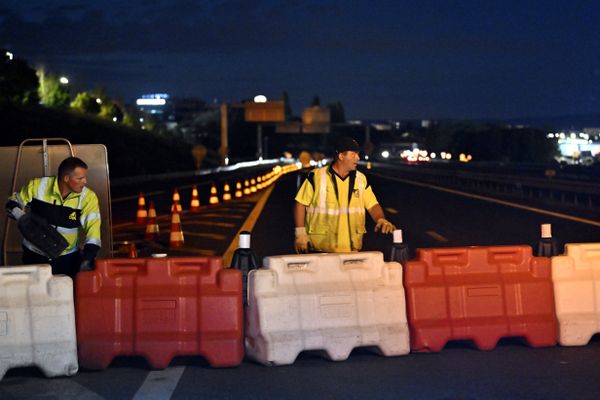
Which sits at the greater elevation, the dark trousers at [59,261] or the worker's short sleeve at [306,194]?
the worker's short sleeve at [306,194]

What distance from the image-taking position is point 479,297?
10.2 metres

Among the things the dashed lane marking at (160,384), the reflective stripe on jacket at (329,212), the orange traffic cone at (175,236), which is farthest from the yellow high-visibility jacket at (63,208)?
the orange traffic cone at (175,236)

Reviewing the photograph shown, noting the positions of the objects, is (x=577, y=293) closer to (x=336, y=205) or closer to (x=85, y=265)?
(x=336, y=205)

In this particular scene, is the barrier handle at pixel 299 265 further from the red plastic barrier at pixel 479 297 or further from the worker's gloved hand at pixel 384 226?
the worker's gloved hand at pixel 384 226

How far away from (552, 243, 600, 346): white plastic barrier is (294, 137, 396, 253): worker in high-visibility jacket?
1.58m

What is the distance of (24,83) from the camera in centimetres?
8275

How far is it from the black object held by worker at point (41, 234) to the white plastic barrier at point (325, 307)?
166cm

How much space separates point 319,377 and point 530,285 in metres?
2.37

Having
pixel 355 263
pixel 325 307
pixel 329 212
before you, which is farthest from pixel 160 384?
pixel 329 212

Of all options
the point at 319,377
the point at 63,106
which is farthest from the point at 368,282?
the point at 63,106

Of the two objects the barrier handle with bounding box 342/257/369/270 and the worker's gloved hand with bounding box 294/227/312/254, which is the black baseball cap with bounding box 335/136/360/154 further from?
the barrier handle with bounding box 342/257/369/270

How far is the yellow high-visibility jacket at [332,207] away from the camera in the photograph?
10.7 metres

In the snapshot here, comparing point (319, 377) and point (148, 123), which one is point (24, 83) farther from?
point (319, 377)

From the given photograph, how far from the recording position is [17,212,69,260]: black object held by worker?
32.1 feet
